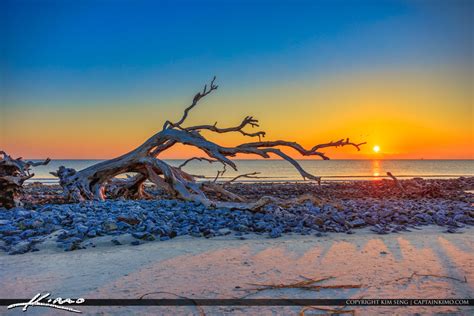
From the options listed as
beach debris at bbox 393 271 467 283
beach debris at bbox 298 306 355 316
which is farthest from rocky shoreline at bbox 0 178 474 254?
beach debris at bbox 298 306 355 316

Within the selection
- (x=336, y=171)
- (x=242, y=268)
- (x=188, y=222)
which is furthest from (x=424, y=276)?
(x=336, y=171)

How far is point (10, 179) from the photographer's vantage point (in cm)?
911

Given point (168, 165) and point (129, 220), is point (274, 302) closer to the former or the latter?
point (129, 220)

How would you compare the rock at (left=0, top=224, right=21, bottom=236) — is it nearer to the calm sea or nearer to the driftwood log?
the driftwood log

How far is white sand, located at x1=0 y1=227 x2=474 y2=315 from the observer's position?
10.6ft

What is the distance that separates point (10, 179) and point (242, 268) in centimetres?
772

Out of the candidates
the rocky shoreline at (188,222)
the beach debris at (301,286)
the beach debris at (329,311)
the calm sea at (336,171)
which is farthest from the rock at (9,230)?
the calm sea at (336,171)

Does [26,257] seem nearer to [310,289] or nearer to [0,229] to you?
[0,229]

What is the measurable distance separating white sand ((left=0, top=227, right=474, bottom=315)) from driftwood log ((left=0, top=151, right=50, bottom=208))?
16.7 ft

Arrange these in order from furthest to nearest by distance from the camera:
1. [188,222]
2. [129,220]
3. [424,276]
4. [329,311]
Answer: [188,222]
[129,220]
[424,276]
[329,311]

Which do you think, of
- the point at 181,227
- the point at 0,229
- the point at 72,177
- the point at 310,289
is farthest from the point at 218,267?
the point at 72,177

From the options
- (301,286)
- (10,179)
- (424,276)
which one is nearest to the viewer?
(301,286)
